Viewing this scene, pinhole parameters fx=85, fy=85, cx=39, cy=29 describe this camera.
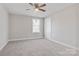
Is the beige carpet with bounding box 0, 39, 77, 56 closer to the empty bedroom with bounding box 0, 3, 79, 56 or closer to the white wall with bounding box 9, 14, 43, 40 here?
the empty bedroom with bounding box 0, 3, 79, 56

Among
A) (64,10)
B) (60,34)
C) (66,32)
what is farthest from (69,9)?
(60,34)

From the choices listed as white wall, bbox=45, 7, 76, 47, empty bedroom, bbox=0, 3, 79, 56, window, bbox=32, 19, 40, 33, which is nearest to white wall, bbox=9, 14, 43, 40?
empty bedroom, bbox=0, 3, 79, 56

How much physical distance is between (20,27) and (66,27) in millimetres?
3939

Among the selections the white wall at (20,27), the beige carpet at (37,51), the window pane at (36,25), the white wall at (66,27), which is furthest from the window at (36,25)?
the beige carpet at (37,51)

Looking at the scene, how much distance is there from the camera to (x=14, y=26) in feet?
23.0

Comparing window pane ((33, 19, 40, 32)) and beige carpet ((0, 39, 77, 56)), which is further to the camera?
window pane ((33, 19, 40, 32))

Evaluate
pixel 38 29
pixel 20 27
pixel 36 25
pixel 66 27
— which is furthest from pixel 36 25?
pixel 66 27

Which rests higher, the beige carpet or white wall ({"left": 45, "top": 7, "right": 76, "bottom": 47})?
white wall ({"left": 45, "top": 7, "right": 76, "bottom": 47})

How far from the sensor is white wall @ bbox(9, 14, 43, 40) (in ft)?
22.6

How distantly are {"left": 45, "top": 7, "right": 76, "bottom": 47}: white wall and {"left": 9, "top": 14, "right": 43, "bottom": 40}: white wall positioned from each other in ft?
8.88

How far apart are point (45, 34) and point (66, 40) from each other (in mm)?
3510

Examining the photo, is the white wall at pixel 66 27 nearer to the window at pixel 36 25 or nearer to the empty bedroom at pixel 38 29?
the empty bedroom at pixel 38 29

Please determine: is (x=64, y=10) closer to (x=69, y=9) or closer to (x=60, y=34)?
(x=69, y=9)

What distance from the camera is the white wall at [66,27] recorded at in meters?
4.52
